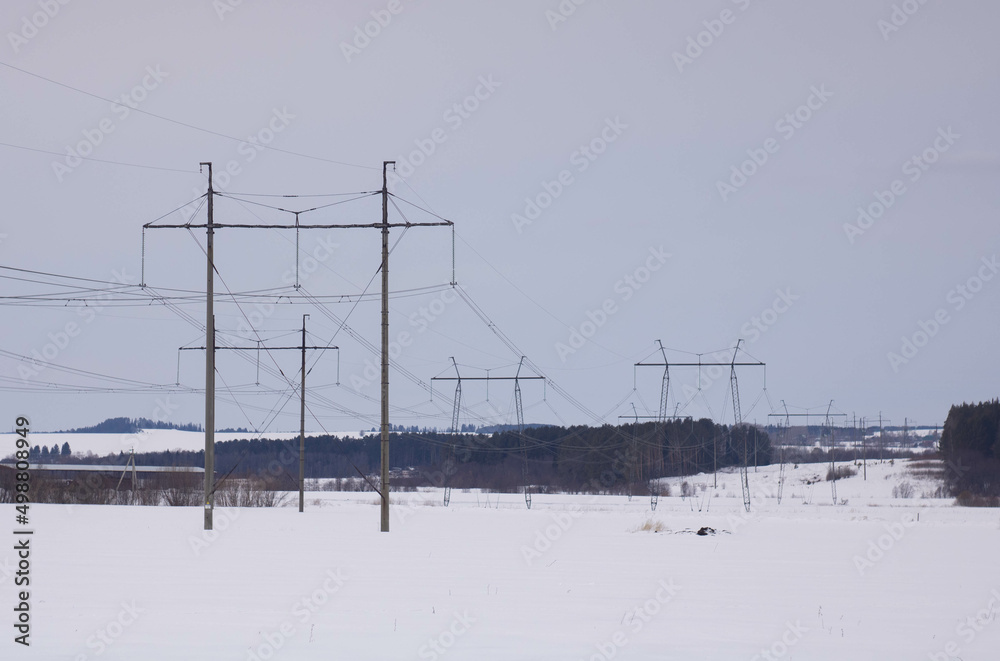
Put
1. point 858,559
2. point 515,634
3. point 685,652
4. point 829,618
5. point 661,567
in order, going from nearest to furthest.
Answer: point 685,652 → point 515,634 → point 829,618 → point 661,567 → point 858,559

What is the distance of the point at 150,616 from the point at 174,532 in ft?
62.7

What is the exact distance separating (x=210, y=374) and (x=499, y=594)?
18.4m

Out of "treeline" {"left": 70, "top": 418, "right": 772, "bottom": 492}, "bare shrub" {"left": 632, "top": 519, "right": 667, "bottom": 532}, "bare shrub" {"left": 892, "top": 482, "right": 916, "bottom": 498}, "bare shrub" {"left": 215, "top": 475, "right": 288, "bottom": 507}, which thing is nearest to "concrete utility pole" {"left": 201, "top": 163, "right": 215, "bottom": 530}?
"bare shrub" {"left": 632, "top": 519, "right": 667, "bottom": 532}

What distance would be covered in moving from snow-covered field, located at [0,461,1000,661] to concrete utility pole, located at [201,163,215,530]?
1464mm

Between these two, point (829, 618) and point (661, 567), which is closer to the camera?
point (829, 618)

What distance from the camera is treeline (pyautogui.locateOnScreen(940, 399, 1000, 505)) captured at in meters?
83.6

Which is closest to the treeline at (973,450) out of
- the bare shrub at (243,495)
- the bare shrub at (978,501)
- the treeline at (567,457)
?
the bare shrub at (978,501)

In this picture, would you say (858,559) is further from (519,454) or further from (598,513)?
(519,454)

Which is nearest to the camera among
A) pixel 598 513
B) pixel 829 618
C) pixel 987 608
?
pixel 829 618

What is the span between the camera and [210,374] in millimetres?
33594

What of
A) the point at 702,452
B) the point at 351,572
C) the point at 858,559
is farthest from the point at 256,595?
the point at 702,452

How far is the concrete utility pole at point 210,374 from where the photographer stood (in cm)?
3269

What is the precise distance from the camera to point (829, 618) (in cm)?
1588

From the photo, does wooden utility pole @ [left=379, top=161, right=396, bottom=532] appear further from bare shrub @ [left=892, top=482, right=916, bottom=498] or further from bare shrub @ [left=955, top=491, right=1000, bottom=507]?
bare shrub @ [left=892, top=482, right=916, bottom=498]
